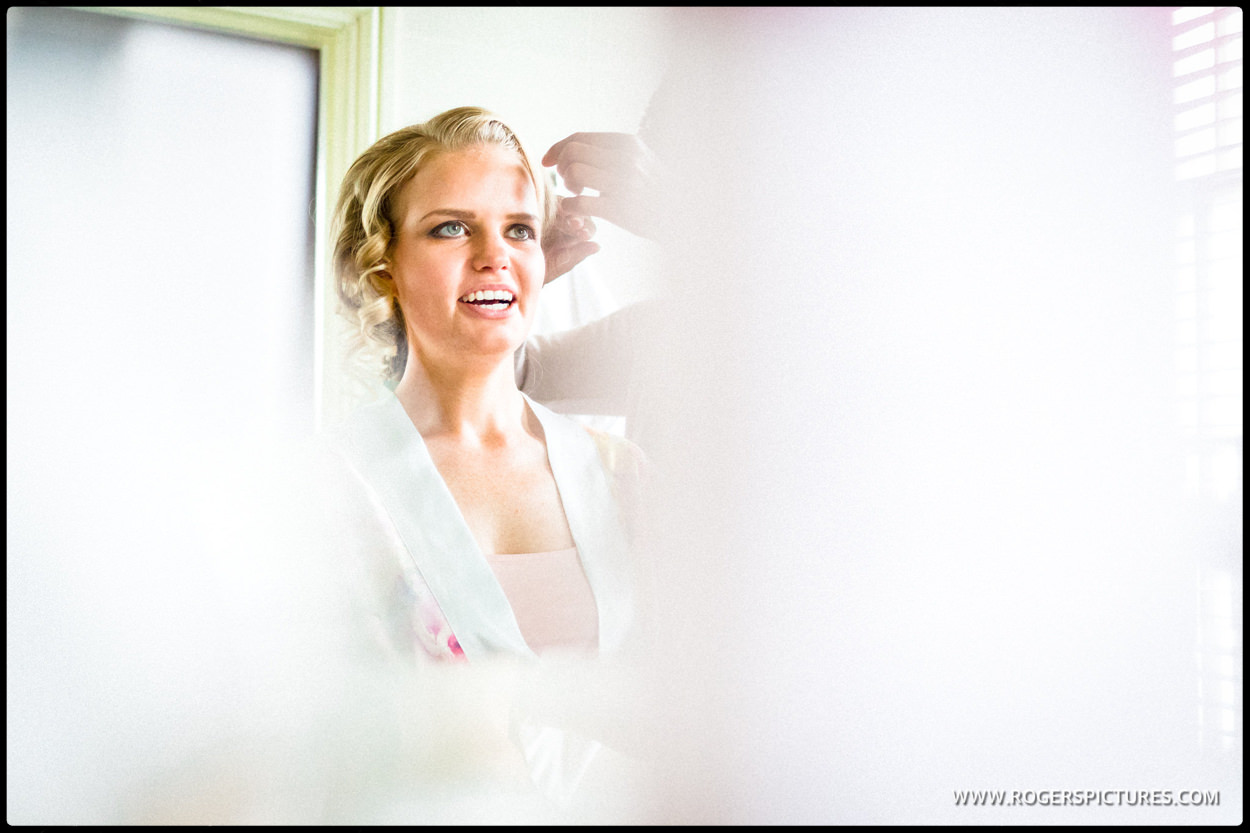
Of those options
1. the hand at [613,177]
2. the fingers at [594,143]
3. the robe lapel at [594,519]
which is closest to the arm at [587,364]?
the robe lapel at [594,519]

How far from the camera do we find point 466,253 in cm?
125

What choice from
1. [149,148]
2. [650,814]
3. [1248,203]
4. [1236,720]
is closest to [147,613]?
[149,148]

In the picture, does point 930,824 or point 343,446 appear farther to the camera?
point 930,824

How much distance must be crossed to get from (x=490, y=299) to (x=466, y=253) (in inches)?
2.8

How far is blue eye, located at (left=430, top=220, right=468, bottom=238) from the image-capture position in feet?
4.09

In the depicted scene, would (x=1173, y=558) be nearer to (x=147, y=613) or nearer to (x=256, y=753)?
(x=256, y=753)

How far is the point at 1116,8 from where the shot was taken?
1.48 meters

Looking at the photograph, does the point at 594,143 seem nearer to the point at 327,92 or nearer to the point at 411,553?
the point at 327,92

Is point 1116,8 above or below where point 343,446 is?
above

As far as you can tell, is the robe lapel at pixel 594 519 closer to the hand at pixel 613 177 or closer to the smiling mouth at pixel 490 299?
the smiling mouth at pixel 490 299

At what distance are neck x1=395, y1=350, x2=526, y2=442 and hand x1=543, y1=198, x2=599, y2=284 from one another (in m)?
0.15

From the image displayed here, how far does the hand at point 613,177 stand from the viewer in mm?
1304

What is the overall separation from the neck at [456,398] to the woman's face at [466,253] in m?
0.02

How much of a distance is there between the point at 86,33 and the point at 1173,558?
183 centimetres
